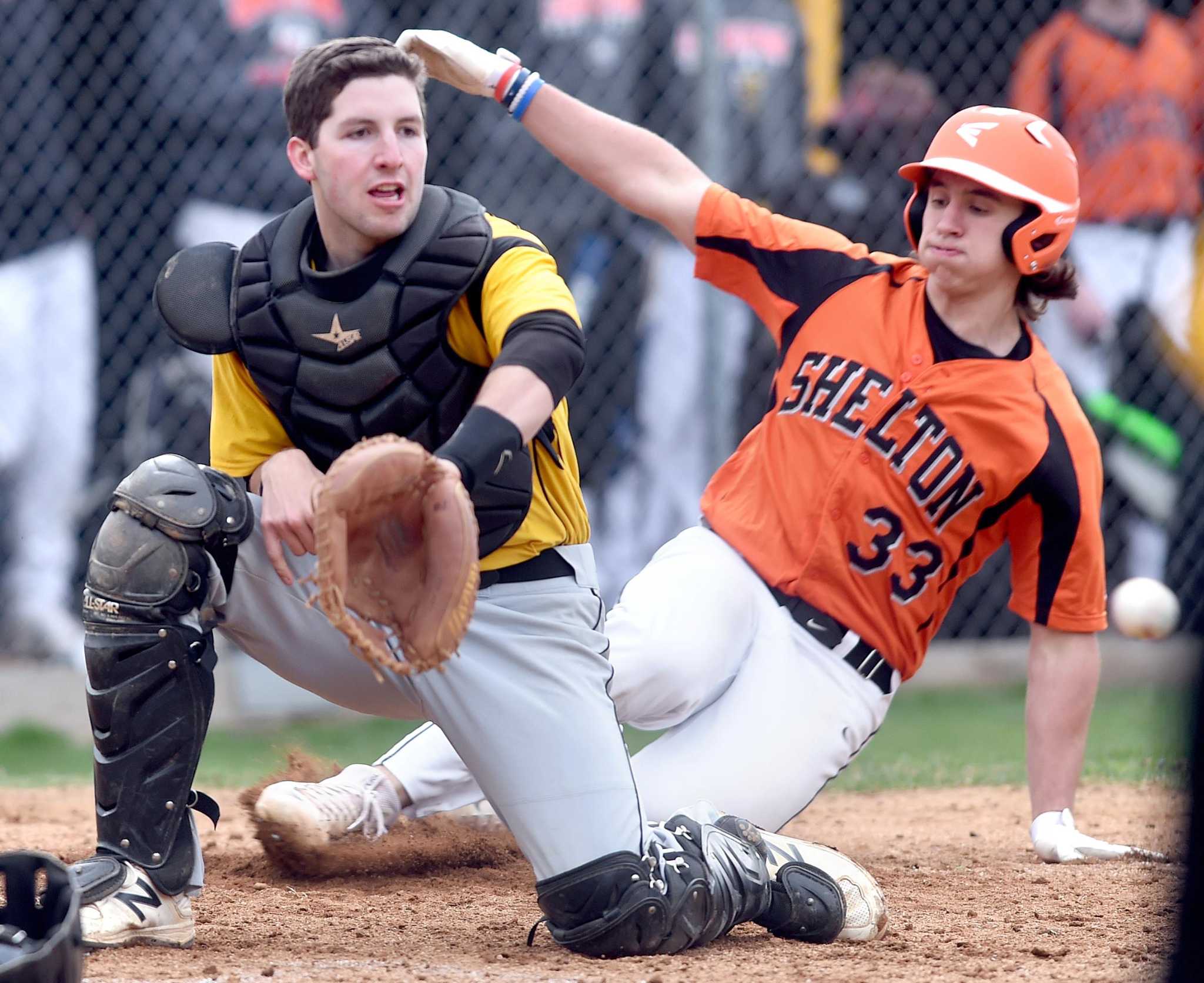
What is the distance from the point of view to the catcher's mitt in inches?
93.4

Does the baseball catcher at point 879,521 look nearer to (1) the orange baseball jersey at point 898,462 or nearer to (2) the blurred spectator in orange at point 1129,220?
(1) the orange baseball jersey at point 898,462

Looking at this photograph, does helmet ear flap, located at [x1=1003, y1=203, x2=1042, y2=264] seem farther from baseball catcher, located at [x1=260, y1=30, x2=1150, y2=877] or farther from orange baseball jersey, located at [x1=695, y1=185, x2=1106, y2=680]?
orange baseball jersey, located at [x1=695, y1=185, x2=1106, y2=680]

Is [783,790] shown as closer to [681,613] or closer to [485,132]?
[681,613]

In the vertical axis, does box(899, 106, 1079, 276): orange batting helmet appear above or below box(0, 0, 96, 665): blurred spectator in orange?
above

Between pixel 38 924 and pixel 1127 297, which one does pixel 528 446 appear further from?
pixel 1127 297

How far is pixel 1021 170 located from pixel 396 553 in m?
1.84

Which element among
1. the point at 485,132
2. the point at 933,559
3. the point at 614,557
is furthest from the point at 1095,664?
the point at 485,132

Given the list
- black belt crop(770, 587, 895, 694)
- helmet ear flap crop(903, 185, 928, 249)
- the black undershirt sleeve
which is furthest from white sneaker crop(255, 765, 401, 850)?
helmet ear flap crop(903, 185, 928, 249)

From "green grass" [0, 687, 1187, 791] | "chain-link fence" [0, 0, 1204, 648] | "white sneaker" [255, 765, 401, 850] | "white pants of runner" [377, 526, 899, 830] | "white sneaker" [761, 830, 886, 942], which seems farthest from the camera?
"chain-link fence" [0, 0, 1204, 648]

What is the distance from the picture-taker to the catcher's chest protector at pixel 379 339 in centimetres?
274

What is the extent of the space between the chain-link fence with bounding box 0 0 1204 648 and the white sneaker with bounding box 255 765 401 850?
243 centimetres

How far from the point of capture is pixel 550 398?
2.58 m

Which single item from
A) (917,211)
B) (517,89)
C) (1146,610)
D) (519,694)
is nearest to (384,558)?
(519,694)

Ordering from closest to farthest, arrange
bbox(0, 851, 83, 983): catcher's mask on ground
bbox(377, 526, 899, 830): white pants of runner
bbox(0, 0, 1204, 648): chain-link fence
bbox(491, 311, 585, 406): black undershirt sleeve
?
bbox(0, 851, 83, 983): catcher's mask on ground
bbox(491, 311, 585, 406): black undershirt sleeve
bbox(377, 526, 899, 830): white pants of runner
bbox(0, 0, 1204, 648): chain-link fence
